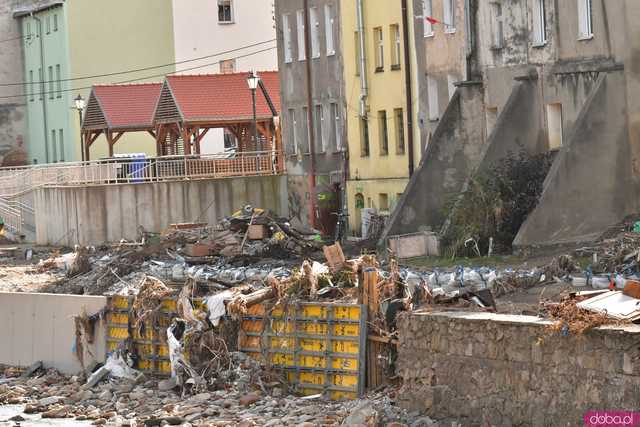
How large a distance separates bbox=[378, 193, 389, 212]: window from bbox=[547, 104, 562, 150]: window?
11.2 meters

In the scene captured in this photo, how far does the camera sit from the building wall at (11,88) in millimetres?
83312

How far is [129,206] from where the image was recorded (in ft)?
180

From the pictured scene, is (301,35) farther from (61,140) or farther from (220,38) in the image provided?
(61,140)

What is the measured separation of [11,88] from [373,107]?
38286 mm

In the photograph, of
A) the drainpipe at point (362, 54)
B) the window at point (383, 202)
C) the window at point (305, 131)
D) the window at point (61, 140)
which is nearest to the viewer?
the window at point (383, 202)

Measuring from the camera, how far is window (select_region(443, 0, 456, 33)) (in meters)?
43.3

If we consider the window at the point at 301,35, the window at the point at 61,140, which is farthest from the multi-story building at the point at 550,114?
the window at the point at 61,140

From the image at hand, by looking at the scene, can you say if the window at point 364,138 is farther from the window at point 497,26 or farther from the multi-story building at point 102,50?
the multi-story building at point 102,50

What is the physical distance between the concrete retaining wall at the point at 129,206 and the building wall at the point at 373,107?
6549mm

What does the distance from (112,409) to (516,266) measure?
11172mm

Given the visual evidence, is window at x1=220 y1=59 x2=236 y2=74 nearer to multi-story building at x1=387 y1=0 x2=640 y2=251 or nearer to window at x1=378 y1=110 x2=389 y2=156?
window at x1=378 y1=110 x2=389 y2=156

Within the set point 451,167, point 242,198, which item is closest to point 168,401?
point 451,167

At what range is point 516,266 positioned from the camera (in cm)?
3297

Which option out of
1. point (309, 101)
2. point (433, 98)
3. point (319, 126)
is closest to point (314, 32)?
point (309, 101)
